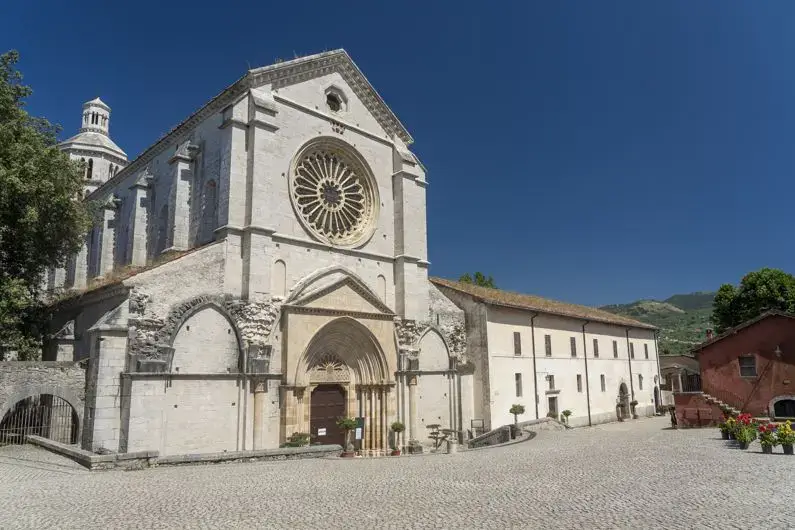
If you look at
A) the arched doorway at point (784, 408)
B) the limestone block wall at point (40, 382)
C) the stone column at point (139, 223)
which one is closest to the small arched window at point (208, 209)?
the stone column at point (139, 223)

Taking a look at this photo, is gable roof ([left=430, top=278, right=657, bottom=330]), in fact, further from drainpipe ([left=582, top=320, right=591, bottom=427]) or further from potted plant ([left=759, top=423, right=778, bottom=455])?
potted plant ([left=759, top=423, right=778, bottom=455])

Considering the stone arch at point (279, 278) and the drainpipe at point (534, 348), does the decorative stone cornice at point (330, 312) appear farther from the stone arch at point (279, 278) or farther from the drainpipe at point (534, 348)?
the drainpipe at point (534, 348)

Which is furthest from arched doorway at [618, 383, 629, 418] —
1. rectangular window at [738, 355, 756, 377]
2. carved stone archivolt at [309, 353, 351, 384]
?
carved stone archivolt at [309, 353, 351, 384]

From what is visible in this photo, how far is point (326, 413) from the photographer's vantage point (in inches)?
936

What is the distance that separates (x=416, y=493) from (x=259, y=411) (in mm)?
10350

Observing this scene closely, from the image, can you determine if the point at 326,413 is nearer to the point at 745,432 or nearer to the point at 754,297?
the point at 745,432

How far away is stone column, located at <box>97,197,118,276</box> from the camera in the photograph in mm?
30422

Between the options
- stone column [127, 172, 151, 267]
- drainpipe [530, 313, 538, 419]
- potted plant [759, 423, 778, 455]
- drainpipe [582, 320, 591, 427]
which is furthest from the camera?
drainpipe [582, 320, 591, 427]

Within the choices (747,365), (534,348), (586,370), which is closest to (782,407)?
(747,365)

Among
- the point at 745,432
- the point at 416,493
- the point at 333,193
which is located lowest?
the point at 416,493

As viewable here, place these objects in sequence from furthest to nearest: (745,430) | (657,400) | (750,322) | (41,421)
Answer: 1. (657,400)
2. (750,322)
3. (745,430)
4. (41,421)

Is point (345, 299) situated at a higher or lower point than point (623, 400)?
higher

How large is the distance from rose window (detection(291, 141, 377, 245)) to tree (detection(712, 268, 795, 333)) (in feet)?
123

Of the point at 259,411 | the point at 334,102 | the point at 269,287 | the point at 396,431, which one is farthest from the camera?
the point at 334,102
